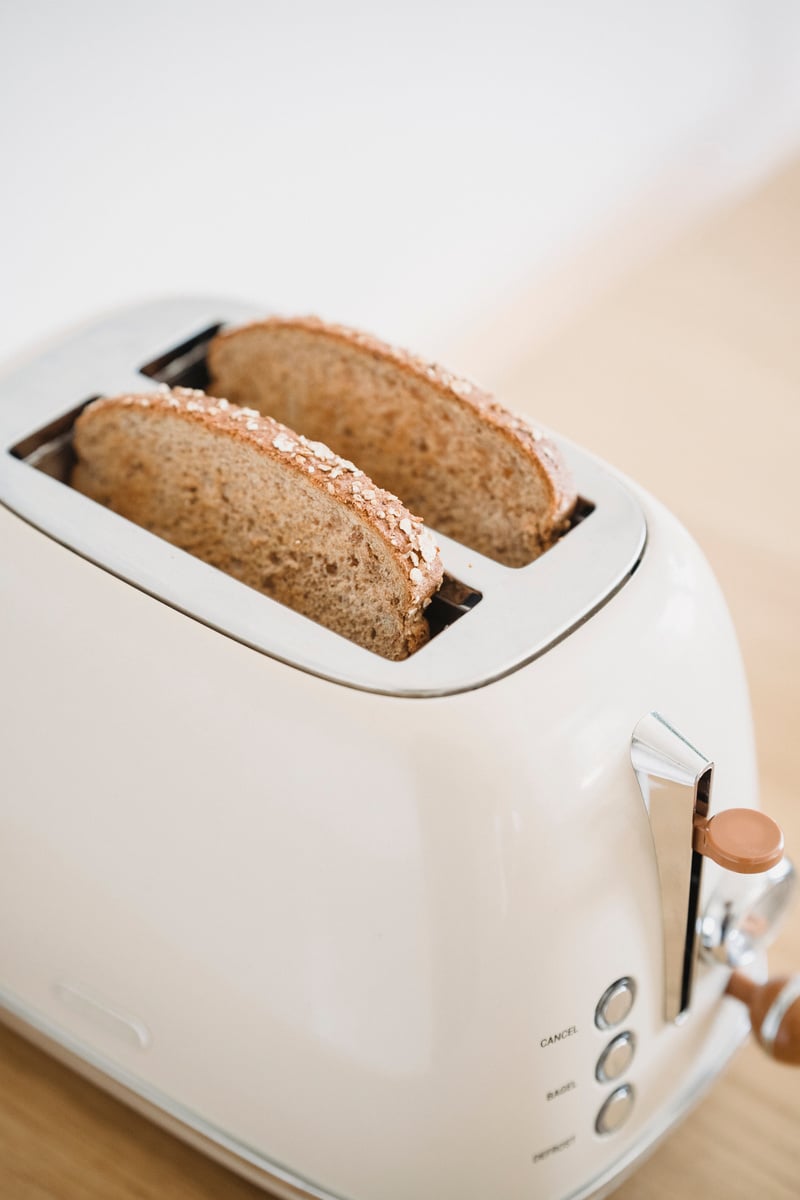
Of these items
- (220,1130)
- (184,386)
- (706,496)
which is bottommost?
(220,1130)

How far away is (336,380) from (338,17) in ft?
1.27

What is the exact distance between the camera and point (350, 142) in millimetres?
947

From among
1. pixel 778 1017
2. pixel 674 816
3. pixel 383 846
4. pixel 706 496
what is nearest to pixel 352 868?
pixel 383 846

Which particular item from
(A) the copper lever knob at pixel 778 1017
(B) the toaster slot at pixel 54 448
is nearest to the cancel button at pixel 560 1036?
(A) the copper lever knob at pixel 778 1017

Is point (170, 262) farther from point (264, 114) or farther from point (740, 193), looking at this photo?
point (740, 193)

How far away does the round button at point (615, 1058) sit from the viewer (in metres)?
0.53

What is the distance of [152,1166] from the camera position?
0.60 m

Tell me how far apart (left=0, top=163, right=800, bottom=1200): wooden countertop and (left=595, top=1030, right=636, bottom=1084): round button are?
99 mm

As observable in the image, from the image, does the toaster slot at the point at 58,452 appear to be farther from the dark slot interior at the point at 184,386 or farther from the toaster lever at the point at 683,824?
the toaster lever at the point at 683,824

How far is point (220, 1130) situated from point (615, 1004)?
0.17 m

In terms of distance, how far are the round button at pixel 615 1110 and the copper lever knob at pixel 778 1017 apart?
7 centimetres

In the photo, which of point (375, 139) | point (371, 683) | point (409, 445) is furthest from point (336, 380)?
Answer: point (375, 139)

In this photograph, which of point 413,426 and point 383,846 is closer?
point 383,846

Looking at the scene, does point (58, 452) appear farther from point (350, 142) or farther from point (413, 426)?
point (350, 142)
